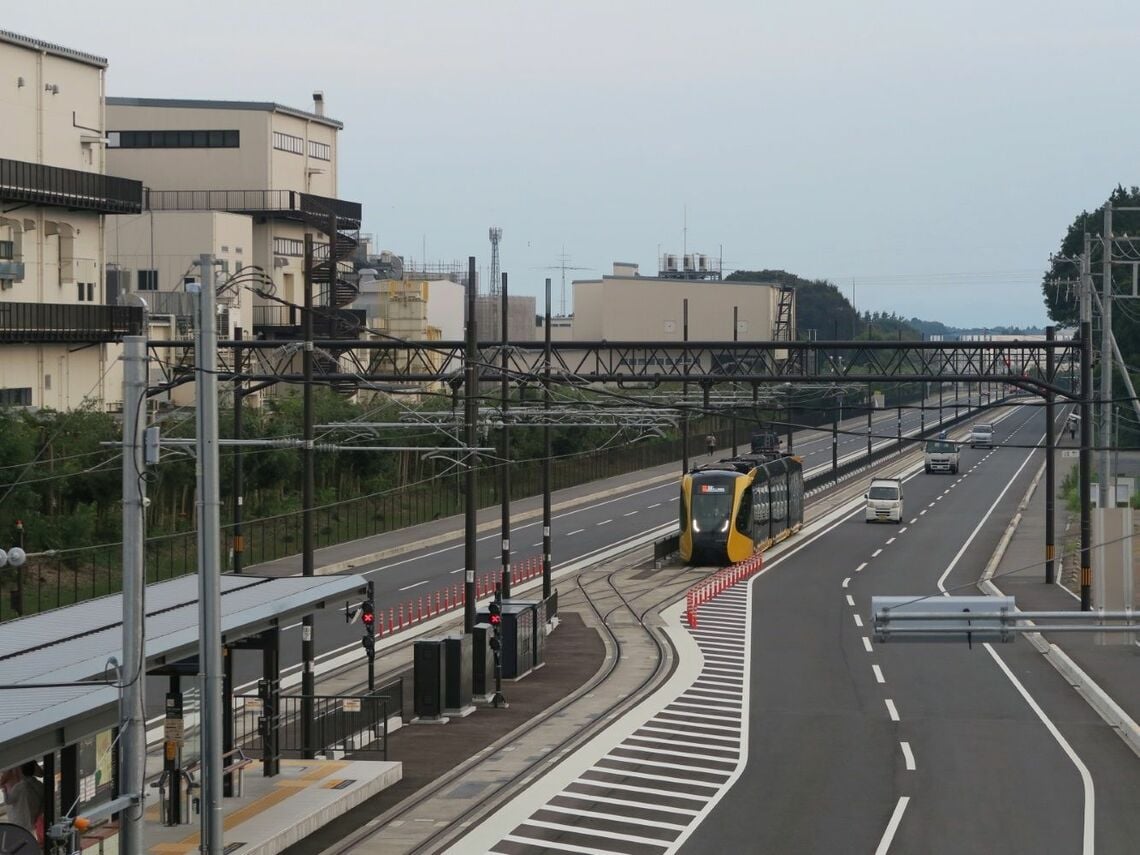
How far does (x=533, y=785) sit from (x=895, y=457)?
10160 cm

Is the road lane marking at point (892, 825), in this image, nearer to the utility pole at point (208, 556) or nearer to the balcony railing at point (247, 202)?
the utility pole at point (208, 556)

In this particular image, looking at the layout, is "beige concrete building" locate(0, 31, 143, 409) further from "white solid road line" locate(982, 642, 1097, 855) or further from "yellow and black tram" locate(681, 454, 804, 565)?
"white solid road line" locate(982, 642, 1097, 855)

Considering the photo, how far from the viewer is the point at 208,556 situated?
1620 cm

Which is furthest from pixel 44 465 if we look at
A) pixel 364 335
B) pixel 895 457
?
pixel 895 457

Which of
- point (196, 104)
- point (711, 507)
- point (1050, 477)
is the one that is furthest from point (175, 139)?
point (1050, 477)

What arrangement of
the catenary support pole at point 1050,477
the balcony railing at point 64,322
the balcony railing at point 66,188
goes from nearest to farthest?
the catenary support pole at point 1050,477 < the balcony railing at point 64,322 < the balcony railing at point 66,188

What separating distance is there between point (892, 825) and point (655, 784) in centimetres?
402

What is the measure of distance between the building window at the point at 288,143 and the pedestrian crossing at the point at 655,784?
52.5 metres

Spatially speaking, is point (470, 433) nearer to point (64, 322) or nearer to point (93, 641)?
point (93, 641)

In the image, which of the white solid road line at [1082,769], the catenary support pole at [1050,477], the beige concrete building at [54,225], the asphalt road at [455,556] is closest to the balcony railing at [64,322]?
the beige concrete building at [54,225]

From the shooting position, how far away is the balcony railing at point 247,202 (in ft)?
259

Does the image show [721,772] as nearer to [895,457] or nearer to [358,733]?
[358,733]

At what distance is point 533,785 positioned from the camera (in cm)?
2384

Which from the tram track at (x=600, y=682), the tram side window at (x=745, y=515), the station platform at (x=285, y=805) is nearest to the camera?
the station platform at (x=285, y=805)
